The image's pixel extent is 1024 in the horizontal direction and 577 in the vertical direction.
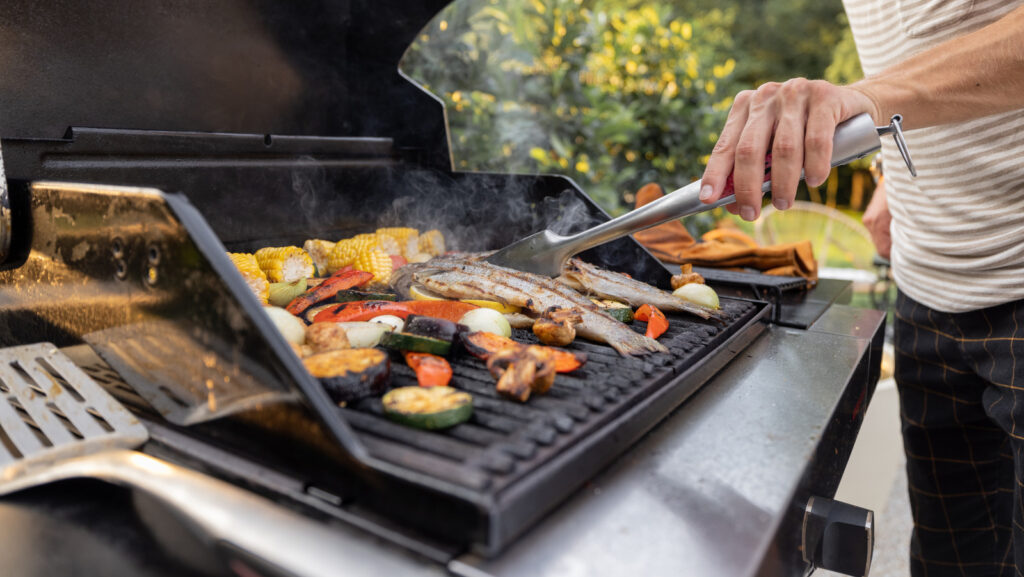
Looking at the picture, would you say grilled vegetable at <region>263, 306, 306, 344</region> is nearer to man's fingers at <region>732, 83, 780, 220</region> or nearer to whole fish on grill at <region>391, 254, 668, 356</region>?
whole fish on grill at <region>391, 254, 668, 356</region>

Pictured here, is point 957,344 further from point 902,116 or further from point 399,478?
point 399,478

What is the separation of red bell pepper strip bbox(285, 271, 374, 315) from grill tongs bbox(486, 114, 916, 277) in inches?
14.9

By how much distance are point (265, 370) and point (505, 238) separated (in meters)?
1.52

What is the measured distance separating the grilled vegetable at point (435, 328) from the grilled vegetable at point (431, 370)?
5 centimetres

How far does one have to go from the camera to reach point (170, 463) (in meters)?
1.01

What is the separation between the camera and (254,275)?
1631 millimetres

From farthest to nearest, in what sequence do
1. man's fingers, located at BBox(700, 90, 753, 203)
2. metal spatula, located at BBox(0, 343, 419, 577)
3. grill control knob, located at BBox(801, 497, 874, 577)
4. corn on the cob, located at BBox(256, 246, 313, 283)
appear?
1. corn on the cob, located at BBox(256, 246, 313, 283)
2. man's fingers, located at BBox(700, 90, 753, 203)
3. grill control knob, located at BBox(801, 497, 874, 577)
4. metal spatula, located at BBox(0, 343, 419, 577)

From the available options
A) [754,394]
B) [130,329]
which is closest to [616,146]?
[754,394]

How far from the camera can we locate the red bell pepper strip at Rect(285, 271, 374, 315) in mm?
1668

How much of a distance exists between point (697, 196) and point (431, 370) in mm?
715

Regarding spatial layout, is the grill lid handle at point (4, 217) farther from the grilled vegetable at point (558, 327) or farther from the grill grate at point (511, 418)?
the grilled vegetable at point (558, 327)

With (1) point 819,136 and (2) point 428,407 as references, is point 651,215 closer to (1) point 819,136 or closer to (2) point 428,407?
(1) point 819,136

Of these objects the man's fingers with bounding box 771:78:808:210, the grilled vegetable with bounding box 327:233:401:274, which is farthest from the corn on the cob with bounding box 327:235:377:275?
the man's fingers with bounding box 771:78:808:210

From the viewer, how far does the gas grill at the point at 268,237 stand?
879mm
